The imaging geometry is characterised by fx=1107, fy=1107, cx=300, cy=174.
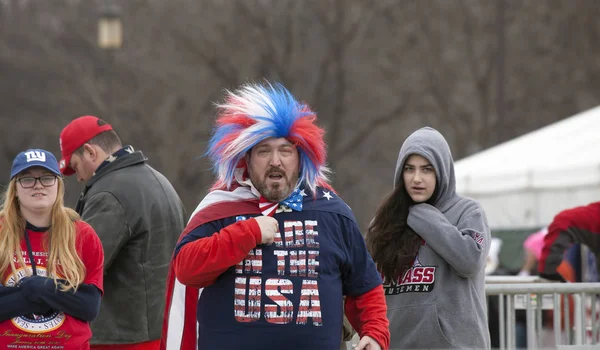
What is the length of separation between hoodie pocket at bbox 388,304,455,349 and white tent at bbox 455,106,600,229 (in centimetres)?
1004

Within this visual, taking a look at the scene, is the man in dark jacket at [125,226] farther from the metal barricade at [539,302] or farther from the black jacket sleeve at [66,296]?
the metal barricade at [539,302]

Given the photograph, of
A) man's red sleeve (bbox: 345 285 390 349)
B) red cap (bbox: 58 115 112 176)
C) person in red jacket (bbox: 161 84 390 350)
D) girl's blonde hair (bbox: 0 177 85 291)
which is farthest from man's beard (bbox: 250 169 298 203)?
red cap (bbox: 58 115 112 176)

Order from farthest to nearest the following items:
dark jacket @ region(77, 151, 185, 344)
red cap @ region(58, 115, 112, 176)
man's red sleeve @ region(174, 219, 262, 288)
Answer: red cap @ region(58, 115, 112, 176) → dark jacket @ region(77, 151, 185, 344) → man's red sleeve @ region(174, 219, 262, 288)

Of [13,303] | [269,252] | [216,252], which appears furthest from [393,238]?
[13,303]

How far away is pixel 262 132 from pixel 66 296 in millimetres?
1200

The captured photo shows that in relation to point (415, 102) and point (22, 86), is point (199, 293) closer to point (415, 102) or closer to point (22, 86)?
point (415, 102)

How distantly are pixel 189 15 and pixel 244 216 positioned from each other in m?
24.9

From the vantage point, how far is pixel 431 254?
548 cm

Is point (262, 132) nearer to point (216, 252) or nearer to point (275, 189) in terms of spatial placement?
point (275, 189)

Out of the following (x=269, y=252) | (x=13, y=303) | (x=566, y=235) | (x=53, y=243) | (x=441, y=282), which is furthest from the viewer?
(x=566, y=235)

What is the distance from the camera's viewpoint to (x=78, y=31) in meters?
29.4

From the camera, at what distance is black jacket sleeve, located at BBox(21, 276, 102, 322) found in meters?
4.96

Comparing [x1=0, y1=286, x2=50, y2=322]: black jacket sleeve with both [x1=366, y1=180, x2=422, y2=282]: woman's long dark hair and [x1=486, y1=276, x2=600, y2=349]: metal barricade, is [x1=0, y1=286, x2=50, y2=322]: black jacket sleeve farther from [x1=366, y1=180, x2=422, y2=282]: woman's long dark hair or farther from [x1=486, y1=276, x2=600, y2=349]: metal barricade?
[x1=486, y1=276, x2=600, y2=349]: metal barricade

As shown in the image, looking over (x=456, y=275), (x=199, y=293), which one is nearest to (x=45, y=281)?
(x=199, y=293)
